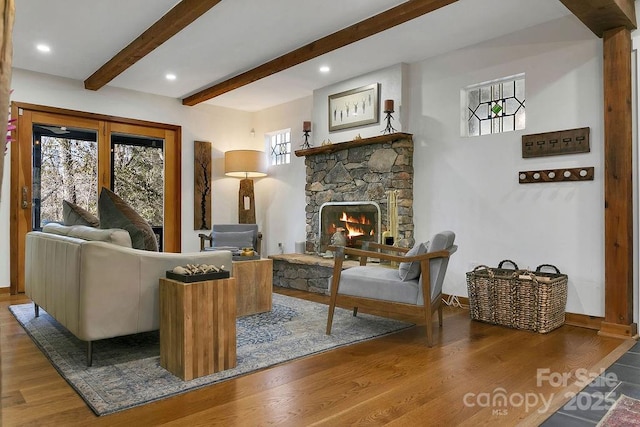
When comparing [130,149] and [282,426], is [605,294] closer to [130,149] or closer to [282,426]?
[282,426]

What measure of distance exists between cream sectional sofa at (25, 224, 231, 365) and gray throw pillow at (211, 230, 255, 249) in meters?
2.70

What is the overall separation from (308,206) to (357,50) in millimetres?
2154

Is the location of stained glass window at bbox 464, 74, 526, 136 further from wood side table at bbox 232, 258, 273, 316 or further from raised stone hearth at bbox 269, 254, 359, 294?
wood side table at bbox 232, 258, 273, 316

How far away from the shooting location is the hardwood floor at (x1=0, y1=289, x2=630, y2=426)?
6.21ft

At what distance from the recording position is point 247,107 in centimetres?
665

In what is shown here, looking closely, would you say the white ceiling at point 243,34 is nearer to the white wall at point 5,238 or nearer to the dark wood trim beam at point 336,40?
the dark wood trim beam at point 336,40

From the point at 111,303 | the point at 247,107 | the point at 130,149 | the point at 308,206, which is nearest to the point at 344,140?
the point at 308,206

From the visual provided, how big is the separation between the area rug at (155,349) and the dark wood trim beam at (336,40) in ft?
8.01

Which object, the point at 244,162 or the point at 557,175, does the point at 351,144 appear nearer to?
the point at 244,162

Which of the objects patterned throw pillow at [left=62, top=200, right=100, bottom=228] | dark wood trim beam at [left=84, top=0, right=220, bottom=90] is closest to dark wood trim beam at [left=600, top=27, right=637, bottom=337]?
dark wood trim beam at [left=84, top=0, right=220, bottom=90]

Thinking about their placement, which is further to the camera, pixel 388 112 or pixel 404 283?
pixel 388 112

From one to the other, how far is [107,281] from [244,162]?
385cm

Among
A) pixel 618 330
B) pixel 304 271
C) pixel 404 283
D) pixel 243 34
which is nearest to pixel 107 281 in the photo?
pixel 404 283

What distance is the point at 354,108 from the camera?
5.16 metres
